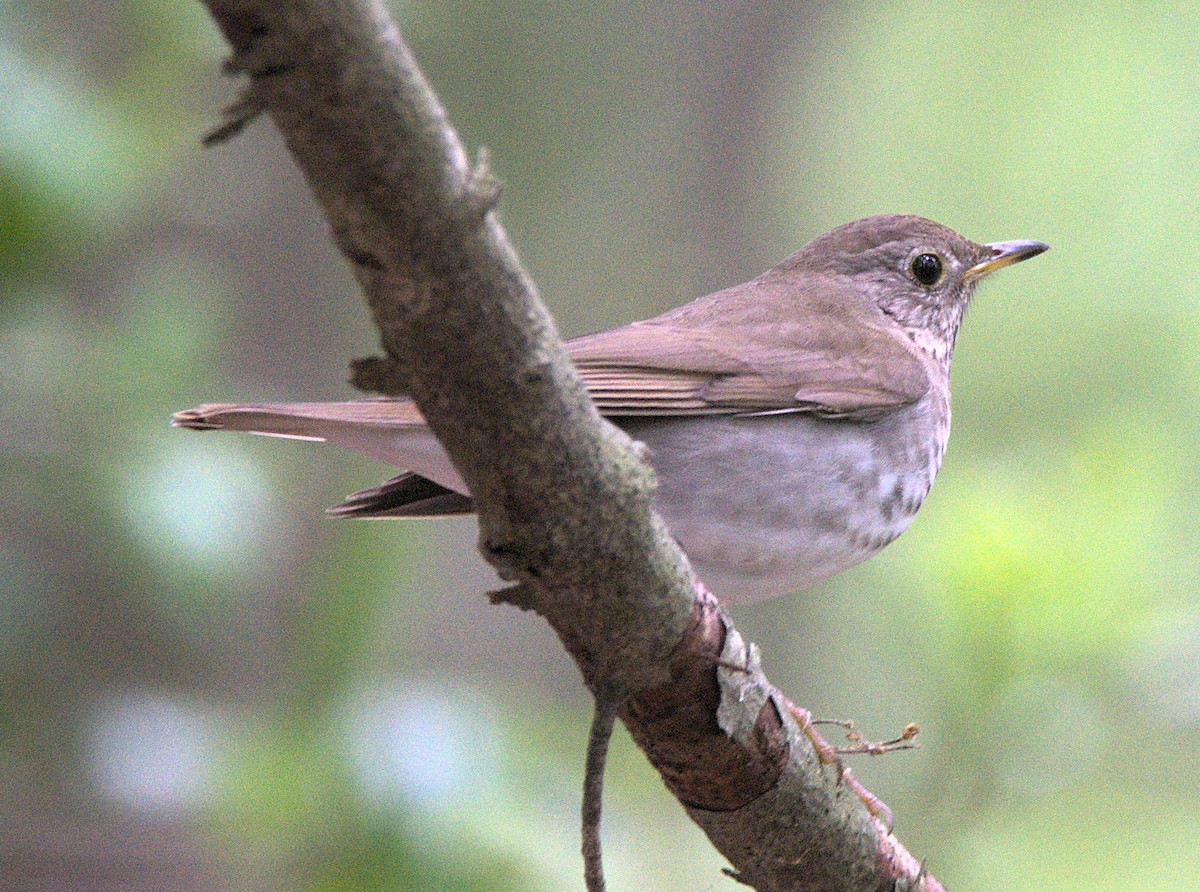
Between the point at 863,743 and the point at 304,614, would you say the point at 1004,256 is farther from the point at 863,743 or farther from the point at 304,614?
the point at 304,614

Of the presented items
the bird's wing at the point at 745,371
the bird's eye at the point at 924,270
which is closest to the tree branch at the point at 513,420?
the bird's wing at the point at 745,371

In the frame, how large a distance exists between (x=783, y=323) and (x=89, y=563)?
1985 mm

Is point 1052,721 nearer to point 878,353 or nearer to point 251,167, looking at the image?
point 878,353

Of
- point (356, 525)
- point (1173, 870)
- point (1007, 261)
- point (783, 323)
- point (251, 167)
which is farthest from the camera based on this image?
point (251, 167)

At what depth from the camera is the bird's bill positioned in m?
4.39

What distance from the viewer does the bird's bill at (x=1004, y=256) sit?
4391 mm

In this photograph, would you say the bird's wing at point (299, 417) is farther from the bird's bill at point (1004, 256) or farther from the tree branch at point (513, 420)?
the bird's bill at point (1004, 256)

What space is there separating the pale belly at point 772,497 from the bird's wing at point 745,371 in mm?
54

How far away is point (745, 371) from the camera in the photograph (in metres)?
3.39

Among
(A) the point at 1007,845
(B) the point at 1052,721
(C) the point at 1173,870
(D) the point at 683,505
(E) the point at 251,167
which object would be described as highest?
(E) the point at 251,167

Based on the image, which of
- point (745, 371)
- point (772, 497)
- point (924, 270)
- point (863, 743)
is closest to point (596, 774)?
point (863, 743)

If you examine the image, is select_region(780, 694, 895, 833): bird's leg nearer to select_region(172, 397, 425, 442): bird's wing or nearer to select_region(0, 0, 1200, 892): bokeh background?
select_region(0, 0, 1200, 892): bokeh background

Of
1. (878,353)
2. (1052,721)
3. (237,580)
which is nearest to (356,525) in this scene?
(237,580)

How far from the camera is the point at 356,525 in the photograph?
3.50 meters
